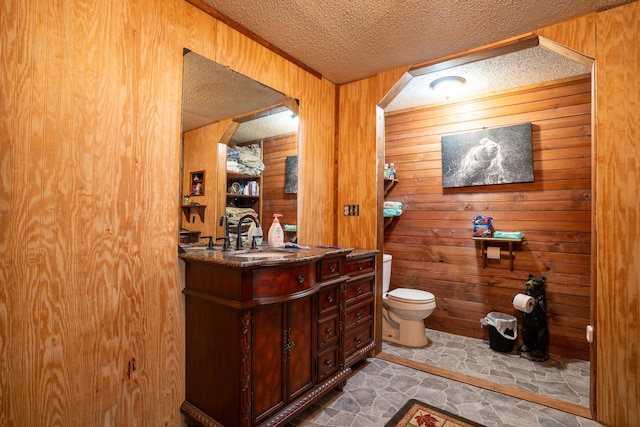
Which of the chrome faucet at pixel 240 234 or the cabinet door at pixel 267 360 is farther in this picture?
the chrome faucet at pixel 240 234

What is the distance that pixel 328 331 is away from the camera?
2018mm

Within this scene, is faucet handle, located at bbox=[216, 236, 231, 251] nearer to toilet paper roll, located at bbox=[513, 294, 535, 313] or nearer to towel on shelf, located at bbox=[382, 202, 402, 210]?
towel on shelf, located at bbox=[382, 202, 402, 210]

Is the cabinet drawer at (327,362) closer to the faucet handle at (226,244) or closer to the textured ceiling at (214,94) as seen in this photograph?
the faucet handle at (226,244)

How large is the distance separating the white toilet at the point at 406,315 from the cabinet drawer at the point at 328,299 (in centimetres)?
104

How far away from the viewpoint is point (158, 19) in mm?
1630

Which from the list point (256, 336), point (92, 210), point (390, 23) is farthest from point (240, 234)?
point (390, 23)

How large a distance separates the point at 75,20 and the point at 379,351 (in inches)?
119

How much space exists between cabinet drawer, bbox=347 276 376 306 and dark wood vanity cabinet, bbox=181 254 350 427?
0.44 metres

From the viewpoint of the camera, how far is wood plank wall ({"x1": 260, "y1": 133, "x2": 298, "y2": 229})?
2375 mm

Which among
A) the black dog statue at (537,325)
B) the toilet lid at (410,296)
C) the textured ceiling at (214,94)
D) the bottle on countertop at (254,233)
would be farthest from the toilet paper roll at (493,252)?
the textured ceiling at (214,94)

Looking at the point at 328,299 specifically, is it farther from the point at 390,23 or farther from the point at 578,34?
the point at 578,34

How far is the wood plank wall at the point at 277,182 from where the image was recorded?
2375mm

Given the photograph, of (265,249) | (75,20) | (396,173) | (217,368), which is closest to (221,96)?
(75,20)

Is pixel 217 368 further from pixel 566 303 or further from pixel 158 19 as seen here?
pixel 566 303
